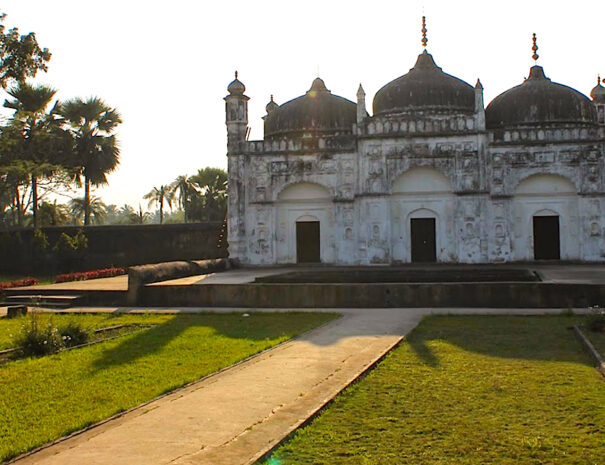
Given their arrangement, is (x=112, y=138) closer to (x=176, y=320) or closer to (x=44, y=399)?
(x=176, y=320)

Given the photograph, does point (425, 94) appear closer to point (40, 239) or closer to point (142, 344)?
point (40, 239)

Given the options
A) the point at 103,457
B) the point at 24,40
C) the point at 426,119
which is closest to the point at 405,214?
the point at 426,119

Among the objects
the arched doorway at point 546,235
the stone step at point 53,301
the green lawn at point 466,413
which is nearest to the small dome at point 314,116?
the arched doorway at point 546,235

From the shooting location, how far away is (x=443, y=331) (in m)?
10.1

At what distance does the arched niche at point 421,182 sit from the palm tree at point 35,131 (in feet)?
46.5

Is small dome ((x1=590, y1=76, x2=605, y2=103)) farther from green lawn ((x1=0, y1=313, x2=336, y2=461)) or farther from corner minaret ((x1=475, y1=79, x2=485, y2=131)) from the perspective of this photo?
green lawn ((x1=0, y1=313, x2=336, y2=461))

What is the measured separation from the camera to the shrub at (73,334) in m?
9.65

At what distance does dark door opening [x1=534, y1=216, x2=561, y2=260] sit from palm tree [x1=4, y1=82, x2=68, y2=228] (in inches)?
738

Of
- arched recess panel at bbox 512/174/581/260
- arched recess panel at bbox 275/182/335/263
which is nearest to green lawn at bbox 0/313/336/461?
arched recess panel at bbox 275/182/335/263

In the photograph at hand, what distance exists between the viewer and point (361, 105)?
77.3 feet

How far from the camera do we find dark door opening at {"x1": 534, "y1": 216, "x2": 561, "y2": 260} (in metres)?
22.9

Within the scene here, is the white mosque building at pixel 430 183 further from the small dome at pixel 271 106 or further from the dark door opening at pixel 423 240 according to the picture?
the small dome at pixel 271 106

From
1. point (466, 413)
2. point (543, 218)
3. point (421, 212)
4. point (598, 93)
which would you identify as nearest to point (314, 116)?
point (421, 212)

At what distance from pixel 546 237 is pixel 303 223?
813 cm
